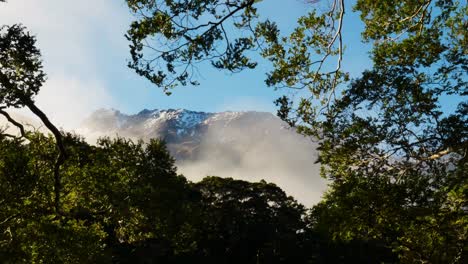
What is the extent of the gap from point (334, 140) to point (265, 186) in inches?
2042

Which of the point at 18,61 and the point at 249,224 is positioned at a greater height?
the point at 249,224

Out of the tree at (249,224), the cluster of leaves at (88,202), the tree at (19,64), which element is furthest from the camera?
the tree at (249,224)

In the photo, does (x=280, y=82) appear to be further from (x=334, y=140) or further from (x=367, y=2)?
(x=367, y=2)

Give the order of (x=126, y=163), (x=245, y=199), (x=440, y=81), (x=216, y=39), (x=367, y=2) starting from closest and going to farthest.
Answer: (x=216, y=39) < (x=440, y=81) < (x=367, y=2) < (x=126, y=163) < (x=245, y=199)

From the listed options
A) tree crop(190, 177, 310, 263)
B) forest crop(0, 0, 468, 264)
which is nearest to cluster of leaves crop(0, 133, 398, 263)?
forest crop(0, 0, 468, 264)

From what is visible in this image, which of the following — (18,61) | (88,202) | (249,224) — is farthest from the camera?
(249,224)

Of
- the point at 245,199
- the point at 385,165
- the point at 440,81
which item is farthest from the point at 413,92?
the point at 245,199

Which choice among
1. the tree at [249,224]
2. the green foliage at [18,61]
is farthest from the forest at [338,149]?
the tree at [249,224]

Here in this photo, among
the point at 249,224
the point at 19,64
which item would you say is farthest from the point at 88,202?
Result: the point at 249,224

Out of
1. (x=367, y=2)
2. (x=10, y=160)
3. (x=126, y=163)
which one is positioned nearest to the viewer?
(x=367, y=2)

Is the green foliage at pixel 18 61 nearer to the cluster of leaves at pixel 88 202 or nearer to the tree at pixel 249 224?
the cluster of leaves at pixel 88 202

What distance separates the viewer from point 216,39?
13117 millimetres

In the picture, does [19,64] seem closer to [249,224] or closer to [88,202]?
[88,202]

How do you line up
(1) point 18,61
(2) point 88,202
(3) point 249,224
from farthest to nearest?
(3) point 249,224
(2) point 88,202
(1) point 18,61
